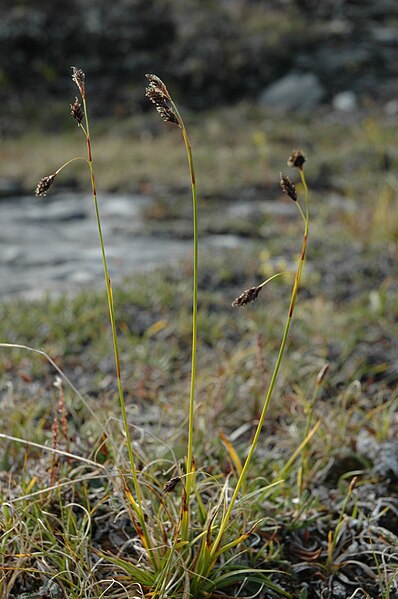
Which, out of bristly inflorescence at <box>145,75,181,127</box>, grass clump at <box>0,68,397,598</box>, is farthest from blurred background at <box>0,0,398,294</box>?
bristly inflorescence at <box>145,75,181,127</box>

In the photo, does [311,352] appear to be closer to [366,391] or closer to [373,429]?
[366,391]

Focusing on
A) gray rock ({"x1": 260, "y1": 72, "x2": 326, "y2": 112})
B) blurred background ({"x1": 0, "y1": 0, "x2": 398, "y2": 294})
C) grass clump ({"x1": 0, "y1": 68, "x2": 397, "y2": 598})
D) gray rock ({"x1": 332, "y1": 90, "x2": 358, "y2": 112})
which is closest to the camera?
grass clump ({"x1": 0, "y1": 68, "x2": 397, "y2": 598})

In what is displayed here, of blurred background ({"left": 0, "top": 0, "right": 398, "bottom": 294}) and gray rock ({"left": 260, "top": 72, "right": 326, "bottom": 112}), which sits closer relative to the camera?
blurred background ({"left": 0, "top": 0, "right": 398, "bottom": 294})

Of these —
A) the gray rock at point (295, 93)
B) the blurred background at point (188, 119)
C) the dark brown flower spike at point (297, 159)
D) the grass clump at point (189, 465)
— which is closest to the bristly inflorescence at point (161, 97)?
the grass clump at point (189, 465)

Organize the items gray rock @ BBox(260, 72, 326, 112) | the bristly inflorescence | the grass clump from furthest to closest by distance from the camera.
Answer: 1. gray rock @ BBox(260, 72, 326, 112)
2. the grass clump
3. the bristly inflorescence

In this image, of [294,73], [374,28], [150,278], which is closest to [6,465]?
[150,278]

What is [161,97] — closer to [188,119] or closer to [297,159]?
[297,159]

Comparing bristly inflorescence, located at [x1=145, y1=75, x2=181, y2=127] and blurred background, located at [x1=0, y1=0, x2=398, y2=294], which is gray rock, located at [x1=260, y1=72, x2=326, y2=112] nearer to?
blurred background, located at [x1=0, y1=0, x2=398, y2=294]
